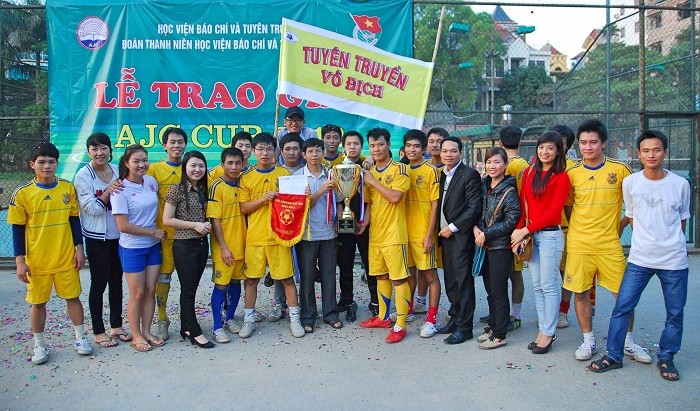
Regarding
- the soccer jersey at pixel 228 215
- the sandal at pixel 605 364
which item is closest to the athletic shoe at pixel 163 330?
the soccer jersey at pixel 228 215

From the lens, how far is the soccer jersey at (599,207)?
383 centimetres

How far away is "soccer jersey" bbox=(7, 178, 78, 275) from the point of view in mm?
3908

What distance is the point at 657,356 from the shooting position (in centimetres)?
384

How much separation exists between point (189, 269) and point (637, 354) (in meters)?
3.37

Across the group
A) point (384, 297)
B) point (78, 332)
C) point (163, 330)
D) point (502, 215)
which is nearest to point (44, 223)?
point (78, 332)

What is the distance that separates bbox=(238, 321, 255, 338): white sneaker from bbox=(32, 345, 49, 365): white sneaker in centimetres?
143

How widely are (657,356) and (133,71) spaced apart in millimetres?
6288

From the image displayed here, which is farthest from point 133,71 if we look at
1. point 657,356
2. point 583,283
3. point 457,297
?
point 657,356

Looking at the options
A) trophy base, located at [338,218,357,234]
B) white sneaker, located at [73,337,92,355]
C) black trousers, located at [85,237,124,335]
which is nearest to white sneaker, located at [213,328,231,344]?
black trousers, located at [85,237,124,335]

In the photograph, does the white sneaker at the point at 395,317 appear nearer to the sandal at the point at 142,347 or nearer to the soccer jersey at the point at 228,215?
the soccer jersey at the point at 228,215

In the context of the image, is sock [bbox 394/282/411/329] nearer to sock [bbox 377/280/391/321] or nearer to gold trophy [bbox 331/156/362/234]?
sock [bbox 377/280/391/321]

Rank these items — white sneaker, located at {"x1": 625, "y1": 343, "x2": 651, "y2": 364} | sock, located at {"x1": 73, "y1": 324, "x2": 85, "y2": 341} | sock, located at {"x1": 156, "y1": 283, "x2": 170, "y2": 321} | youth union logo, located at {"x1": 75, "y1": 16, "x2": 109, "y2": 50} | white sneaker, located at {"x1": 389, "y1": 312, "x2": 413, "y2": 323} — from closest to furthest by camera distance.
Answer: white sneaker, located at {"x1": 625, "y1": 343, "x2": 651, "y2": 364}
sock, located at {"x1": 73, "y1": 324, "x2": 85, "y2": 341}
sock, located at {"x1": 156, "y1": 283, "x2": 170, "y2": 321}
white sneaker, located at {"x1": 389, "y1": 312, "x2": 413, "y2": 323}
youth union logo, located at {"x1": 75, "y1": 16, "x2": 109, "y2": 50}

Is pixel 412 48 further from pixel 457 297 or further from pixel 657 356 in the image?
pixel 657 356

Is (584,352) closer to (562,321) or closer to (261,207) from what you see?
(562,321)
